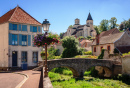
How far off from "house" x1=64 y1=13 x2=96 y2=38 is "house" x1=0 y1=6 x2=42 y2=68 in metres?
68.6

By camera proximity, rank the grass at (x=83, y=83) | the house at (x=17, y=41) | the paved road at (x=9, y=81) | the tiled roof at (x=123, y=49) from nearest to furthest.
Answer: the paved road at (x=9, y=81), the grass at (x=83, y=83), the house at (x=17, y=41), the tiled roof at (x=123, y=49)

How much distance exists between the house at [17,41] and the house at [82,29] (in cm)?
6860

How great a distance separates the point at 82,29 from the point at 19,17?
73.9 metres

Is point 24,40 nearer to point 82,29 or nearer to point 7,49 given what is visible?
point 7,49

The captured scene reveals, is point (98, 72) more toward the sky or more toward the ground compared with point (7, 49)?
more toward the ground

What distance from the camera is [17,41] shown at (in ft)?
69.4

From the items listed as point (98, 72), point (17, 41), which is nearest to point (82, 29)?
point (98, 72)

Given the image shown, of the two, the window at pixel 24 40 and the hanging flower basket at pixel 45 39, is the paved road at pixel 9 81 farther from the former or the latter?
the window at pixel 24 40

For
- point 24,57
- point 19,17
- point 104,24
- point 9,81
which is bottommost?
point 9,81

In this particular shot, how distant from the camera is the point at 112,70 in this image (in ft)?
82.3

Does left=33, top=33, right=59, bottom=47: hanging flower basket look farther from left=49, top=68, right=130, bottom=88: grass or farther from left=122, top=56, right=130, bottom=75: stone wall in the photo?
left=122, top=56, right=130, bottom=75: stone wall

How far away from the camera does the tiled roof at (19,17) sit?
2151 cm

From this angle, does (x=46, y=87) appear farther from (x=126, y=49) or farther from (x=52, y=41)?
(x=126, y=49)

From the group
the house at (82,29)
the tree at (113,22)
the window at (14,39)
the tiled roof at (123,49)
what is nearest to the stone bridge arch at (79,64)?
the tiled roof at (123,49)
